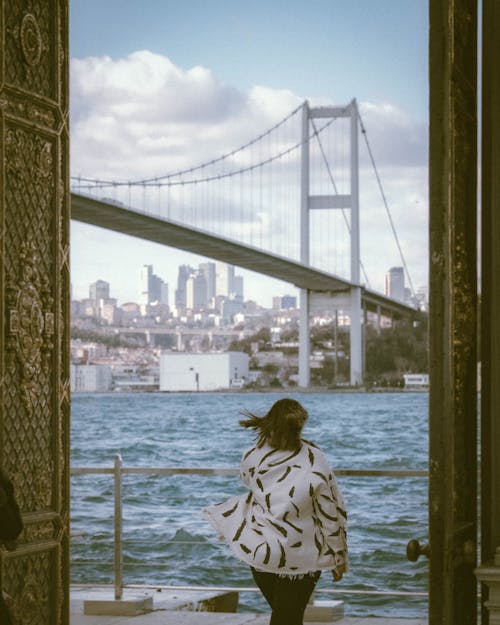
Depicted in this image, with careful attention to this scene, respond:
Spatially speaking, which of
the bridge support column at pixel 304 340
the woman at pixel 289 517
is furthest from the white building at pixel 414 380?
the woman at pixel 289 517

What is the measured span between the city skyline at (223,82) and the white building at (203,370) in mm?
2959

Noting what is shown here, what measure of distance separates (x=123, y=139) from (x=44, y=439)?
124ft

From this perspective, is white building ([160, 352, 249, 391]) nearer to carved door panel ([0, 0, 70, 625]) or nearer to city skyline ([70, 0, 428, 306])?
city skyline ([70, 0, 428, 306])

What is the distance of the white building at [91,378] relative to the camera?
127 feet

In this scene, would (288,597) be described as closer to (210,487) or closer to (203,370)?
(210,487)

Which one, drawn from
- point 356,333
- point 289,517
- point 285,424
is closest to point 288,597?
point 289,517

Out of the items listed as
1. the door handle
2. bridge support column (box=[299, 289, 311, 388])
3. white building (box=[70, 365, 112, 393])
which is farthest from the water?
the door handle

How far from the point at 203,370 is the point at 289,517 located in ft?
121

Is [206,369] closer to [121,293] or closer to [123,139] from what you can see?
[121,293]

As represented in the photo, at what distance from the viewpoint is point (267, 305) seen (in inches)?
1538

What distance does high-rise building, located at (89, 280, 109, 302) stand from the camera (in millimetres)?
38875

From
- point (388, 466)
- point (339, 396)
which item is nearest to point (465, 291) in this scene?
point (388, 466)

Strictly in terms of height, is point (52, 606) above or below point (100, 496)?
above

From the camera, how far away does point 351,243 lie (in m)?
33.2
